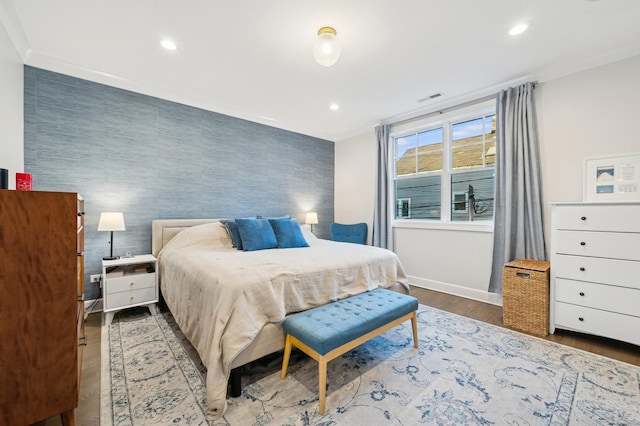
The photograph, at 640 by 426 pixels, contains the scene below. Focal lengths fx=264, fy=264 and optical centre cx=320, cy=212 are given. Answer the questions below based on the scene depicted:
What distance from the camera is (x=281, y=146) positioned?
443 centimetres

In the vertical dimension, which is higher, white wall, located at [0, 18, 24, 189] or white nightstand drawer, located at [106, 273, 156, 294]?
white wall, located at [0, 18, 24, 189]

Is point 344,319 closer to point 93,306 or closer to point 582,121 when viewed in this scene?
point 93,306

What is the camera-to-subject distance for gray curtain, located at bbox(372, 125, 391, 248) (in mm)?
4238

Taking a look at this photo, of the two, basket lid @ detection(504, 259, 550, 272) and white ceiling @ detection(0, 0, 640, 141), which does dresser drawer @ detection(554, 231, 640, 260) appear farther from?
white ceiling @ detection(0, 0, 640, 141)

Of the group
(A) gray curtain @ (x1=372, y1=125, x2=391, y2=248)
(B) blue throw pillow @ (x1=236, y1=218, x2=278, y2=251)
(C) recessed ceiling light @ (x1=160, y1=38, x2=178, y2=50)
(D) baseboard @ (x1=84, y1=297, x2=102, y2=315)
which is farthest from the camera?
(A) gray curtain @ (x1=372, y1=125, x2=391, y2=248)

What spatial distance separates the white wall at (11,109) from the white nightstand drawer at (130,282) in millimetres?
1108

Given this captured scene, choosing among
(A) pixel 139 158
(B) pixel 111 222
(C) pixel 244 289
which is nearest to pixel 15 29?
(A) pixel 139 158

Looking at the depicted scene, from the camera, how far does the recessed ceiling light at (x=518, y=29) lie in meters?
2.10

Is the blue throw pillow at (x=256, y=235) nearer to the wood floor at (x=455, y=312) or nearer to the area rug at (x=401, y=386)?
the area rug at (x=401, y=386)

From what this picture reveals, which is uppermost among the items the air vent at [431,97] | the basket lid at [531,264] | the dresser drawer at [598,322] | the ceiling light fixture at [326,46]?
the air vent at [431,97]

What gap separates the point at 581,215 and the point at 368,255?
1867 millimetres

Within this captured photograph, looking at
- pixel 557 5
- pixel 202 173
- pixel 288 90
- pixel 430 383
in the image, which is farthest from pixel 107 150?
pixel 557 5

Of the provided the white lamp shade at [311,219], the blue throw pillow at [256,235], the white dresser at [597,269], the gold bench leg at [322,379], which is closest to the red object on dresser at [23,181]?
the blue throw pillow at [256,235]

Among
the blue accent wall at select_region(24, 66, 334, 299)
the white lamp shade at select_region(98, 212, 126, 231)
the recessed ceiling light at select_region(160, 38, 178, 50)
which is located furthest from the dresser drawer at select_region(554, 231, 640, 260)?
the white lamp shade at select_region(98, 212, 126, 231)
